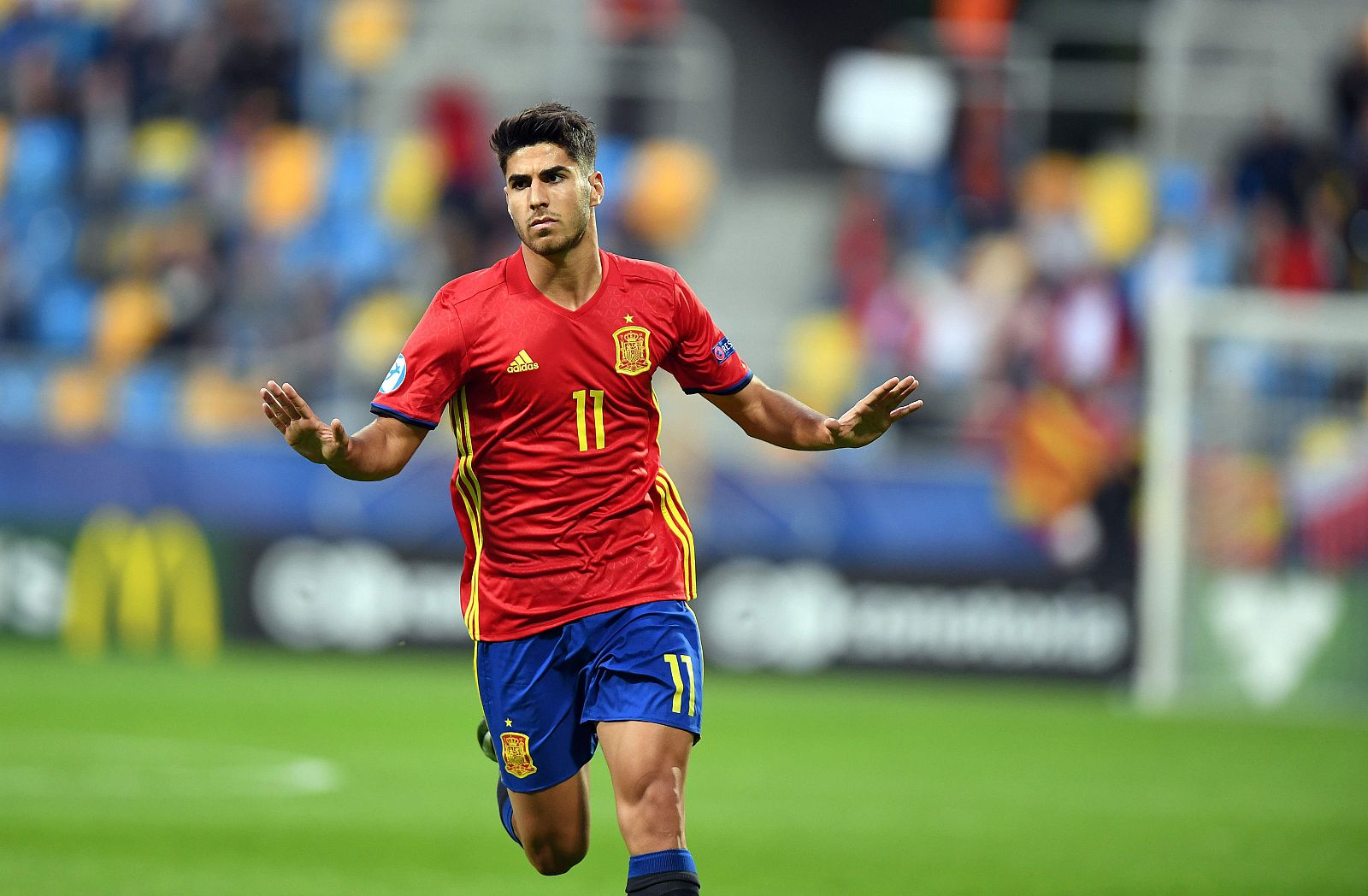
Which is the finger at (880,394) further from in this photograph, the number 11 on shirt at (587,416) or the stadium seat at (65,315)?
the stadium seat at (65,315)

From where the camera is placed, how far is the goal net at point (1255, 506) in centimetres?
1480

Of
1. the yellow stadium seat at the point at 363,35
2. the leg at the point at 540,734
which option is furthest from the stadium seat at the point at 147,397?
the leg at the point at 540,734

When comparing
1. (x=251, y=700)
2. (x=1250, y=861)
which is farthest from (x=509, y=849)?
(x=251, y=700)

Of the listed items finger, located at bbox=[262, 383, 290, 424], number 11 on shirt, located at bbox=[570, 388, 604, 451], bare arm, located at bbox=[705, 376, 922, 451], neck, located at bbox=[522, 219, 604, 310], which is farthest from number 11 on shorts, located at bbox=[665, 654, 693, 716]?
finger, located at bbox=[262, 383, 290, 424]

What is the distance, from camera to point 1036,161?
60.7 feet

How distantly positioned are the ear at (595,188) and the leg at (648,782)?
145cm

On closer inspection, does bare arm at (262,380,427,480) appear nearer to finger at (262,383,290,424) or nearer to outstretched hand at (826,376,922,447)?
finger at (262,383,290,424)

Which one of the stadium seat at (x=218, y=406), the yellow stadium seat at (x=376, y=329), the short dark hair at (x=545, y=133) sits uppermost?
the yellow stadium seat at (x=376, y=329)

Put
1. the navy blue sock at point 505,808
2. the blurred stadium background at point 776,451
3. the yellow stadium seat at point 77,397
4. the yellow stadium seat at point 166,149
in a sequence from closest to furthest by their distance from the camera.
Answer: the navy blue sock at point 505,808
the blurred stadium background at point 776,451
the yellow stadium seat at point 77,397
the yellow stadium seat at point 166,149

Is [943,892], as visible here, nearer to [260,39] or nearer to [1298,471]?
[1298,471]

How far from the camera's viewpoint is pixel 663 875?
5.06 meters

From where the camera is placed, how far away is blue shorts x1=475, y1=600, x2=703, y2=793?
5371 mm

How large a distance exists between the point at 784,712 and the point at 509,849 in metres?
5.38

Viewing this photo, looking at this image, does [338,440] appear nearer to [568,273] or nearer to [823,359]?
[568,273]
